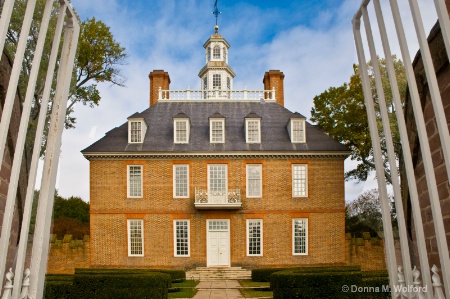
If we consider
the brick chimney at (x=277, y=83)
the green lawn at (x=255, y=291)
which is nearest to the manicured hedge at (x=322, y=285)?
the green lawn at (x=255, y=291)

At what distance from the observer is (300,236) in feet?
84.1

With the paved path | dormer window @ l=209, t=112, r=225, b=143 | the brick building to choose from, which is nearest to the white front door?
the brick building

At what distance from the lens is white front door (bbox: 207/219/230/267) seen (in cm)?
2528

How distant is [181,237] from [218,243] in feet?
6.08

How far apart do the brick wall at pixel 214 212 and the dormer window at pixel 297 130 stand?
50.0 inches

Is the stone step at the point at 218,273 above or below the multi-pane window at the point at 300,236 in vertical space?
below

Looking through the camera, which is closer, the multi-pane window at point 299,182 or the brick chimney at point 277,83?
the multi-pane window at point 299,182

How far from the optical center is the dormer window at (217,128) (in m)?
26.9

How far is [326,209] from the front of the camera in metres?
25.8

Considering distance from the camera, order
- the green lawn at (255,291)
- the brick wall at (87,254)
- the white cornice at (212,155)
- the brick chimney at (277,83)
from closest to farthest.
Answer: the green lawn at (255,291) < the brick wall at (87,254) < the white cornice at (212,155) < the brick chimney at (277,83)

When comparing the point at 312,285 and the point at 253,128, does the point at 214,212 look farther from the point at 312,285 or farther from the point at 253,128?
the point at 312,285

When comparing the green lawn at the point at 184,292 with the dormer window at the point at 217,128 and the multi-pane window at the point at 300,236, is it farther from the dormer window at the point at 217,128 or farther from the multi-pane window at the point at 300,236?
the dormer window at the point at 217,128

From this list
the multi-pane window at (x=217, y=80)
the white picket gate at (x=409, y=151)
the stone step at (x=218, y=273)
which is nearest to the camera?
the white picket gate at (x=409, y=151)

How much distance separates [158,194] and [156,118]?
4679 millimetres
